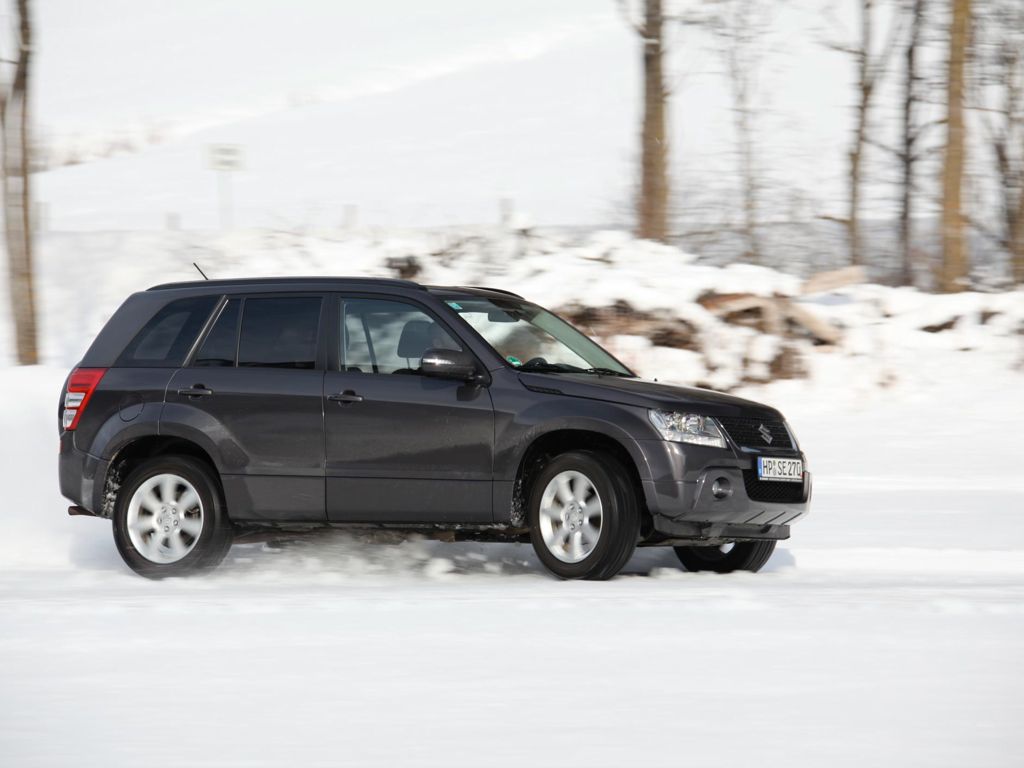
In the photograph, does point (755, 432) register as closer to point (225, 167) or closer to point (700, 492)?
point (700, 492)

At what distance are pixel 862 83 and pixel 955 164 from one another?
592 cm

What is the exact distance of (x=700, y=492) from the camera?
298 inches

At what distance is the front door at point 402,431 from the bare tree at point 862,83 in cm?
1530

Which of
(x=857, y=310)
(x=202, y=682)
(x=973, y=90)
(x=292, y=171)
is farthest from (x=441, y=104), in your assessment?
(x=202, y=682)

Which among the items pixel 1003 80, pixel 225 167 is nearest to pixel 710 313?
pixel 1003 80

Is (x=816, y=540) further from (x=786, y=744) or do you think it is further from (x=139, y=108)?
(x=139, y=108)

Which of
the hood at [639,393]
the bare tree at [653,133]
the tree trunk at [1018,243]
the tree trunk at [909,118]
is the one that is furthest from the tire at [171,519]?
the tree trunk at [909,118]

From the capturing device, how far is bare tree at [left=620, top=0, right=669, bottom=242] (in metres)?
18.7

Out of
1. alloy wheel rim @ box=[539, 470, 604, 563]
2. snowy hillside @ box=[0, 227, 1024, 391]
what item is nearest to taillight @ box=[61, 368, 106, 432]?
alloy wheel rim @ box=[539, 470, 604, 563]

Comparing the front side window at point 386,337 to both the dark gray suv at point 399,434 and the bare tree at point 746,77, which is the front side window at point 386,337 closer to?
the dark gray suv at point 399,434

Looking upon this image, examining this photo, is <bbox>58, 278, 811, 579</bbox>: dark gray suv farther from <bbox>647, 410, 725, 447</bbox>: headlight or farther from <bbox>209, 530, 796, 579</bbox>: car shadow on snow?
<bbox>209, 530, 796, 579</bbox>: car shadow on snow

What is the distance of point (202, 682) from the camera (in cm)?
525

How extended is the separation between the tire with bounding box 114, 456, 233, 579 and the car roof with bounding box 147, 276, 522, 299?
104cm

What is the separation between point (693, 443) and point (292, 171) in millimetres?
37094
